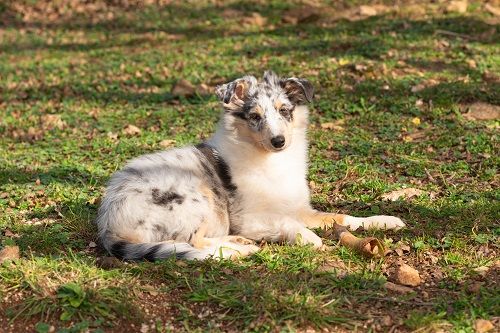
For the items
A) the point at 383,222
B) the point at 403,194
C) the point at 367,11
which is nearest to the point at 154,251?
the point at 383,222

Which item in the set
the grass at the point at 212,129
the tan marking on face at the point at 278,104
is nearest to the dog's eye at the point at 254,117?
the tan marking on face at the point at 278,104

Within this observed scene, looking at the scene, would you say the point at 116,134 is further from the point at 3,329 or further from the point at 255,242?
the point at 3,329

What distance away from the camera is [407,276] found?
4.71m

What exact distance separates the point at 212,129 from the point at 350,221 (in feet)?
9.91

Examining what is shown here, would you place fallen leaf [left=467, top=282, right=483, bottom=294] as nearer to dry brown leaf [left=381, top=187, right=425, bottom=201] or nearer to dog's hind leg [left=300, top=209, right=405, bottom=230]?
dog's hind leg [left=300, top=209, right=405, bottom=230]

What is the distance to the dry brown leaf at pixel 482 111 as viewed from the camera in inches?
316

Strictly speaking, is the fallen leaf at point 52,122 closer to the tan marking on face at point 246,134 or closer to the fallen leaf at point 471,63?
the tan marking on face at point 246,134

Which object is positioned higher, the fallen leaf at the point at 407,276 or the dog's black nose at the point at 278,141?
the dog's black nose at the point at 278,141

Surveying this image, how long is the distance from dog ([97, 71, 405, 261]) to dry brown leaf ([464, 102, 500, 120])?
2.89 meters

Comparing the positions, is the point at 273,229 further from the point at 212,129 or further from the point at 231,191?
the point at 212,129

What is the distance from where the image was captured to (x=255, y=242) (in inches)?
217

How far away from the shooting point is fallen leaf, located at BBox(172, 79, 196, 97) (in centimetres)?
941

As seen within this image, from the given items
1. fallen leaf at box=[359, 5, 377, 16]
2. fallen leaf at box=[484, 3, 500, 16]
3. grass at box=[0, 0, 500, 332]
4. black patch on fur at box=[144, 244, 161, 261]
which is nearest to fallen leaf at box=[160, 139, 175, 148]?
grass at box=[0, 0, 500, 332]

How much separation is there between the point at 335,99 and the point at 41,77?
450 centimetres
